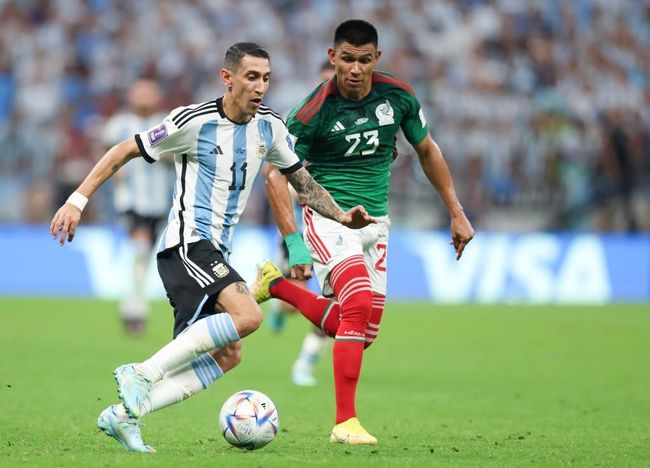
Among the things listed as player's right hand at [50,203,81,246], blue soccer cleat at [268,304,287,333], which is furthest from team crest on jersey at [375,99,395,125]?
blue soccer cleat at [268,304,287,333]

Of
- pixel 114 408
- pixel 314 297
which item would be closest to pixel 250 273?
pixel 314 297

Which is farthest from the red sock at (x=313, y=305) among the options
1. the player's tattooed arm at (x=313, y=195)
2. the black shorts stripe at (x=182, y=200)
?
the black shorts stripe at (x=182, y=200)

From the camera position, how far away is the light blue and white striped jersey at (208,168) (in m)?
6.79

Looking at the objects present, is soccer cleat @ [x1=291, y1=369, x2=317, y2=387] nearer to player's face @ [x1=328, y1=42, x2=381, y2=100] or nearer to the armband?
the armband

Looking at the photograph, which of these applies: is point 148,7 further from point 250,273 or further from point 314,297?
point 314,297

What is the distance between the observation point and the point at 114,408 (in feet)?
20.5

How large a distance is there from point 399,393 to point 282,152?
3580 mm

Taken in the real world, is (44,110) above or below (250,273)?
above

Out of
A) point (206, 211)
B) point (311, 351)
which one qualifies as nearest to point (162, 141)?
point (206, 211)

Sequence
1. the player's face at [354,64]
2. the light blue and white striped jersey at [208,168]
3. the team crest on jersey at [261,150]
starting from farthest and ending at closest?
the player's face at [354,64] → the team crest on jersey at [261,150] → the light blue and white striped jersey at [208,168]

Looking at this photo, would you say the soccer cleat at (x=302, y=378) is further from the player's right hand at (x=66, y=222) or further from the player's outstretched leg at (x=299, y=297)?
the player's right hand at (x=66, y=222)

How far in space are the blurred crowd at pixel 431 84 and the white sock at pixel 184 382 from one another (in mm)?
13020

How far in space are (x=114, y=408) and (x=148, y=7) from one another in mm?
17819

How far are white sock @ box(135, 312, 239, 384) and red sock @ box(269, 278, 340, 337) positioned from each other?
1.05 meters
